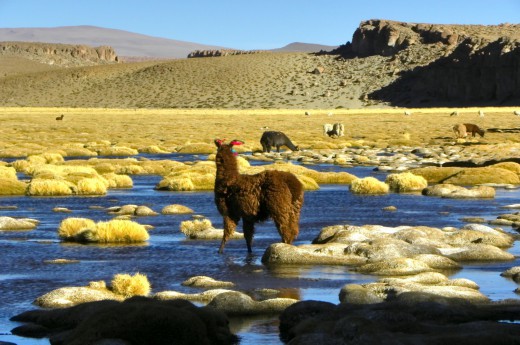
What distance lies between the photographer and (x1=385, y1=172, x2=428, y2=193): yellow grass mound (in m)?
29.7

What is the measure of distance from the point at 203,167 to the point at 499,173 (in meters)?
10.6

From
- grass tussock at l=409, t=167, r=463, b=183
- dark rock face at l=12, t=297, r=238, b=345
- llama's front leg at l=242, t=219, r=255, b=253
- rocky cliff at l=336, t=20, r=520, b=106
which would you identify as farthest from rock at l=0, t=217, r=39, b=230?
rocky cliff at l=336, t=20, r=520, b=106

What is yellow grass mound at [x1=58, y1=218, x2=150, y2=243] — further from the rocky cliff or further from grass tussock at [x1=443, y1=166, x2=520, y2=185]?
the rocky cliff

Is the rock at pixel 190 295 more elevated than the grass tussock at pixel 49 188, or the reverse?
the rock at pixel 190 295

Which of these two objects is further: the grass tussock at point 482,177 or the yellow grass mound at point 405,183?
the grass tussock at point 482,177

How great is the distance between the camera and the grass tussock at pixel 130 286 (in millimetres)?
12555

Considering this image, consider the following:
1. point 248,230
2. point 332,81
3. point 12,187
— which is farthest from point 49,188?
point 332,81

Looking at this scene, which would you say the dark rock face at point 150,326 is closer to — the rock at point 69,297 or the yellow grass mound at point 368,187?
the rock at point 69,297

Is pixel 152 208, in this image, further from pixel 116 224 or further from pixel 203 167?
pixel 203 167

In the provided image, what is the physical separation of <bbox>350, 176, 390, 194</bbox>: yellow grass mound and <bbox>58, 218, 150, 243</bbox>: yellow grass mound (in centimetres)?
1162

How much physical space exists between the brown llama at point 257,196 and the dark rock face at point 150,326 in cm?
510

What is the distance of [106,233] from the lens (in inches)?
715

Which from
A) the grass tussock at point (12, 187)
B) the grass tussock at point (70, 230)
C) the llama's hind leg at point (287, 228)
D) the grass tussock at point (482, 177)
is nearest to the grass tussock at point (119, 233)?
the grass tussock at point (70, 230)

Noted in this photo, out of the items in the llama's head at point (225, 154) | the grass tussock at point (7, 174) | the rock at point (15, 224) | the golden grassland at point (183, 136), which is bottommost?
the golden grassland at point (183, 136)
